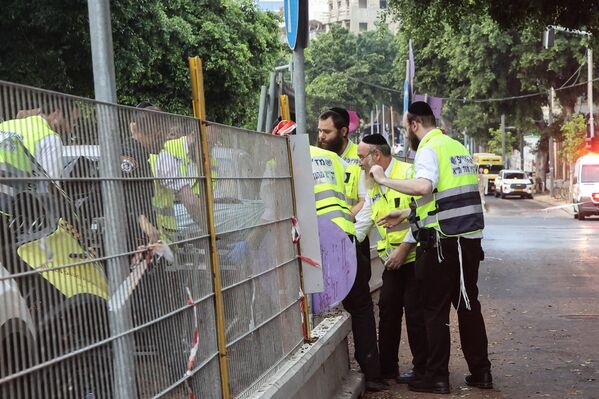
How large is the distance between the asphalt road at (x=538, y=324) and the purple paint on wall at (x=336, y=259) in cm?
83

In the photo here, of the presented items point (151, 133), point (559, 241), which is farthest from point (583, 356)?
Answer: point (559, 241)

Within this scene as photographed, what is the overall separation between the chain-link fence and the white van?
26752 millimetres

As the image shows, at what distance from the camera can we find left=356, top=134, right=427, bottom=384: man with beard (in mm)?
7398

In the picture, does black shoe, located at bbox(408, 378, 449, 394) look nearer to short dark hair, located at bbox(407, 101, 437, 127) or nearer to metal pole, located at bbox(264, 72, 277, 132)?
short dark hair, located at bbox(407, 101, 437, 127)

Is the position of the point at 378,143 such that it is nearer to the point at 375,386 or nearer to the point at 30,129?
the point at 375,386

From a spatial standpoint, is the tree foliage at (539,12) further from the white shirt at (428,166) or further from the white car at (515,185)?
the white car at (515,185)

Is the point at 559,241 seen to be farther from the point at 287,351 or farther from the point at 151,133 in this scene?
the point at 151,133

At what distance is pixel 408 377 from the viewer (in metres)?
7.26

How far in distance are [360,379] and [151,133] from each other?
366cm

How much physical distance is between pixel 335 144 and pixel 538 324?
147 inches

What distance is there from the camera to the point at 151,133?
12.9ft

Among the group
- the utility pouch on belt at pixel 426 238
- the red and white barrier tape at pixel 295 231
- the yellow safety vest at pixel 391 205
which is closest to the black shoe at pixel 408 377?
the yellow safety vest at pixel 391 205

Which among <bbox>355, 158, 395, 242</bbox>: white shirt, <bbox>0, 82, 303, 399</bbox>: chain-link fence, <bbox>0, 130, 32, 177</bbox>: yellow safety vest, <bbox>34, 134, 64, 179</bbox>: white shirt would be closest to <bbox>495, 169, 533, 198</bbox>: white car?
<bbox>355, 158, 395, 242</bbox>: white shirt

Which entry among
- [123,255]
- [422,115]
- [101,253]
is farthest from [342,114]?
[101,253]
